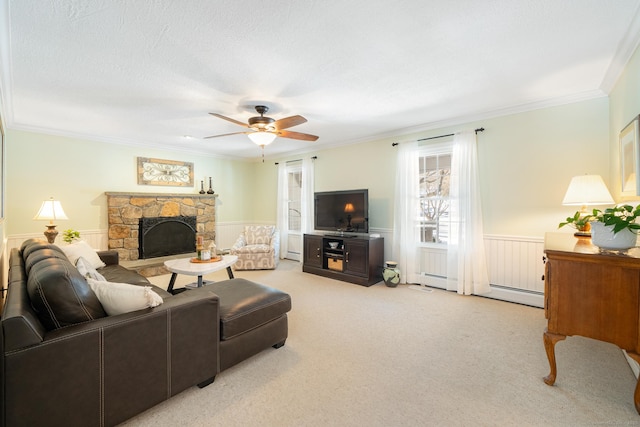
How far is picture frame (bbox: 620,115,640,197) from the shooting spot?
2.05m

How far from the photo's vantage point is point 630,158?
2234mm

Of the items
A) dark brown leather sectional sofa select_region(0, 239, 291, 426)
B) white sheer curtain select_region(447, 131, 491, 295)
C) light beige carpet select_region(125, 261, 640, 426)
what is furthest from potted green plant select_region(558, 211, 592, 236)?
dark brown leather sectional sofa select_region(0, 239, 291, 426)

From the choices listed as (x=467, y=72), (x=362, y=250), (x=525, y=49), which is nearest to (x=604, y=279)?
(x=525, y=49)

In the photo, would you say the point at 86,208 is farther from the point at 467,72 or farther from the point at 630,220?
the point at 630,220

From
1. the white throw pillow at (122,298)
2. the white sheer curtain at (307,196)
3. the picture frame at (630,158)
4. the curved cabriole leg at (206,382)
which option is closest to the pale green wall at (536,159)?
the picture frame at (630,158)

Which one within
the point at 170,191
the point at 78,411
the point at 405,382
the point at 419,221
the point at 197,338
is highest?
the point at 170,191

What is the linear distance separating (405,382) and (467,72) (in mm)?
2694

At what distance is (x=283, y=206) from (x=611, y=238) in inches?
209

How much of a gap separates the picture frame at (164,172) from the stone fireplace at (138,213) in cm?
30

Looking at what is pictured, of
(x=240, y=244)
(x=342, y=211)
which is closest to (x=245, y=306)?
(x=342, y=211)

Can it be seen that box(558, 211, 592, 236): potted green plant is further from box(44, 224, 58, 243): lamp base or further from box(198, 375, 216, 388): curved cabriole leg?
box(44, 224, 58, 243): lamp base

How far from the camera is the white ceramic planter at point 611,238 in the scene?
1.76m

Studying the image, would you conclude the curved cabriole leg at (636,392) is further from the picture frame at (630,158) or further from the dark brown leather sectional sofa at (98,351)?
the dark brown leather sectional sofa at (98,351)

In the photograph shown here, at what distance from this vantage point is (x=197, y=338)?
72.9 inches
